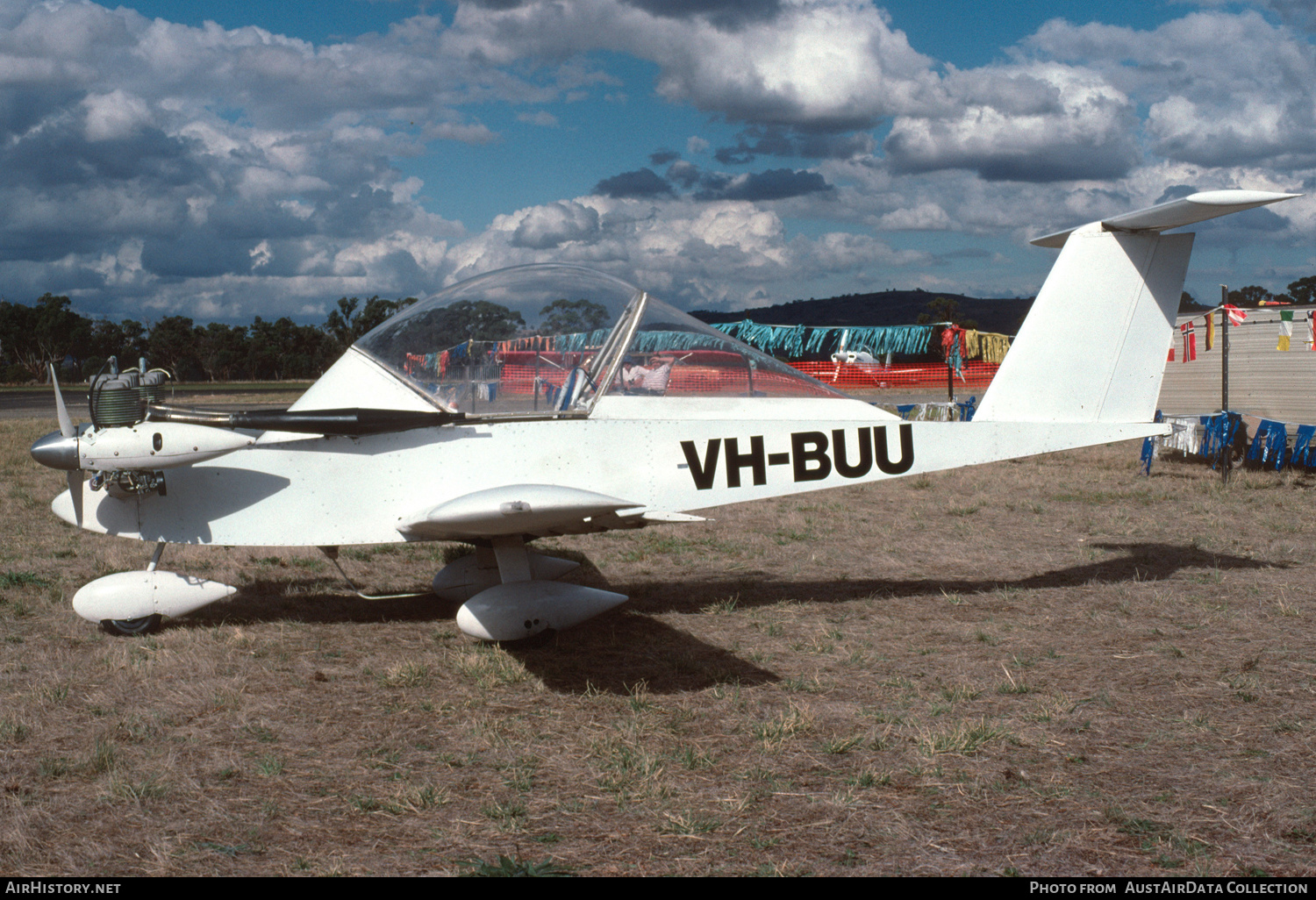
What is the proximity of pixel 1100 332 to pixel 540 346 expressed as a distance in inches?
171

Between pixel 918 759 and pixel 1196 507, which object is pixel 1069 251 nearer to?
pixel 918 759

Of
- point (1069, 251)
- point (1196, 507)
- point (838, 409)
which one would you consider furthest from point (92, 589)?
point (1196, 507)

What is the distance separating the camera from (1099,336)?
6637 mm

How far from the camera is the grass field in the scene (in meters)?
3.12

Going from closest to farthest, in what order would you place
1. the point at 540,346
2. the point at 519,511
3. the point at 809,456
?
1. the point at 519,511
2. the point at 540,346
3. the point at 809,456

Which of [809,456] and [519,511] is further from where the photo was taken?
[809,456]

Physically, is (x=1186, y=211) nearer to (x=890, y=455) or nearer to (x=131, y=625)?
(x=890, y=455)

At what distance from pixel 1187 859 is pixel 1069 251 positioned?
5.01 m

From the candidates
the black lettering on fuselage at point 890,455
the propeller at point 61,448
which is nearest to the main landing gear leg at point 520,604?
the black lettering on fuselage at point 890,455

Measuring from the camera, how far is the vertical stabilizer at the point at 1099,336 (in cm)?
657

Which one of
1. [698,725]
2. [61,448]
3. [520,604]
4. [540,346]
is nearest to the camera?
[698,725]

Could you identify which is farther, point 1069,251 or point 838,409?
point 1069,251

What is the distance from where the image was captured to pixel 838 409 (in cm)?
615

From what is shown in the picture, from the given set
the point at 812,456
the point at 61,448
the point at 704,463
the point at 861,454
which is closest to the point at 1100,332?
the point at 861,454
